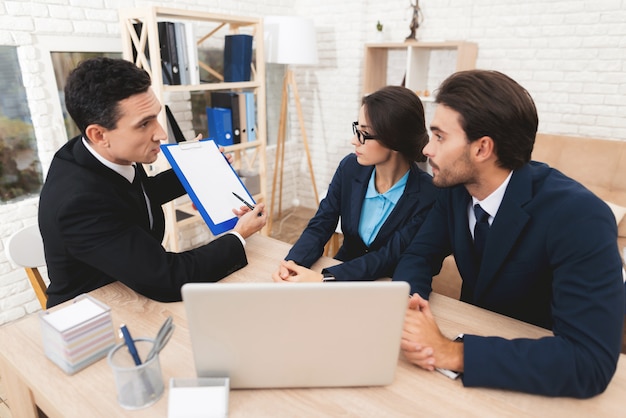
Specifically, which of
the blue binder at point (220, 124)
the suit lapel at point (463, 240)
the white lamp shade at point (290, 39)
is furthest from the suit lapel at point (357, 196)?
the white lamp shade at point (290, 39)

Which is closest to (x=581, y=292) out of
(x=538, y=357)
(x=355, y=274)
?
(x=538, y=357)

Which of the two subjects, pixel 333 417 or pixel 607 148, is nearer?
pixel 333 417

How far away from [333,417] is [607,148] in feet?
8.55

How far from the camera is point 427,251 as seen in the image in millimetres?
1374

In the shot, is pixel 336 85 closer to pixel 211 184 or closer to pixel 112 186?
pixel 211 184

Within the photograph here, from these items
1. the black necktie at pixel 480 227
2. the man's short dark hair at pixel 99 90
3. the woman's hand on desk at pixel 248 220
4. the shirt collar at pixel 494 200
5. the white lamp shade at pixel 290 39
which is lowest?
the woman's hand on desk at pixel 248 220

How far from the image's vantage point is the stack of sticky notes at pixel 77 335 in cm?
88

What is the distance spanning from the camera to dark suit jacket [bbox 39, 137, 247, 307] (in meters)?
1.14

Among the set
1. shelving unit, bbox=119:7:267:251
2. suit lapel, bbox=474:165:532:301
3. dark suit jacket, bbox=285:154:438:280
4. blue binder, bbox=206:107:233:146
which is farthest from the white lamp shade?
suit lapel, bbox=474:165:532:301

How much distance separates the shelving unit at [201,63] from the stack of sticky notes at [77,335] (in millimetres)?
1808

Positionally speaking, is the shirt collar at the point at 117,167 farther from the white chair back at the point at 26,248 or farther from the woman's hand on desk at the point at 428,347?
the woman's hand on desk at the point at 428,347

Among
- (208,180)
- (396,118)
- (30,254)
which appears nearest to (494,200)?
(396,118)

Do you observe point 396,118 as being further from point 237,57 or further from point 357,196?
point 237,57

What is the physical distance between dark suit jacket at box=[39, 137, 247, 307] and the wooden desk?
0.18m
